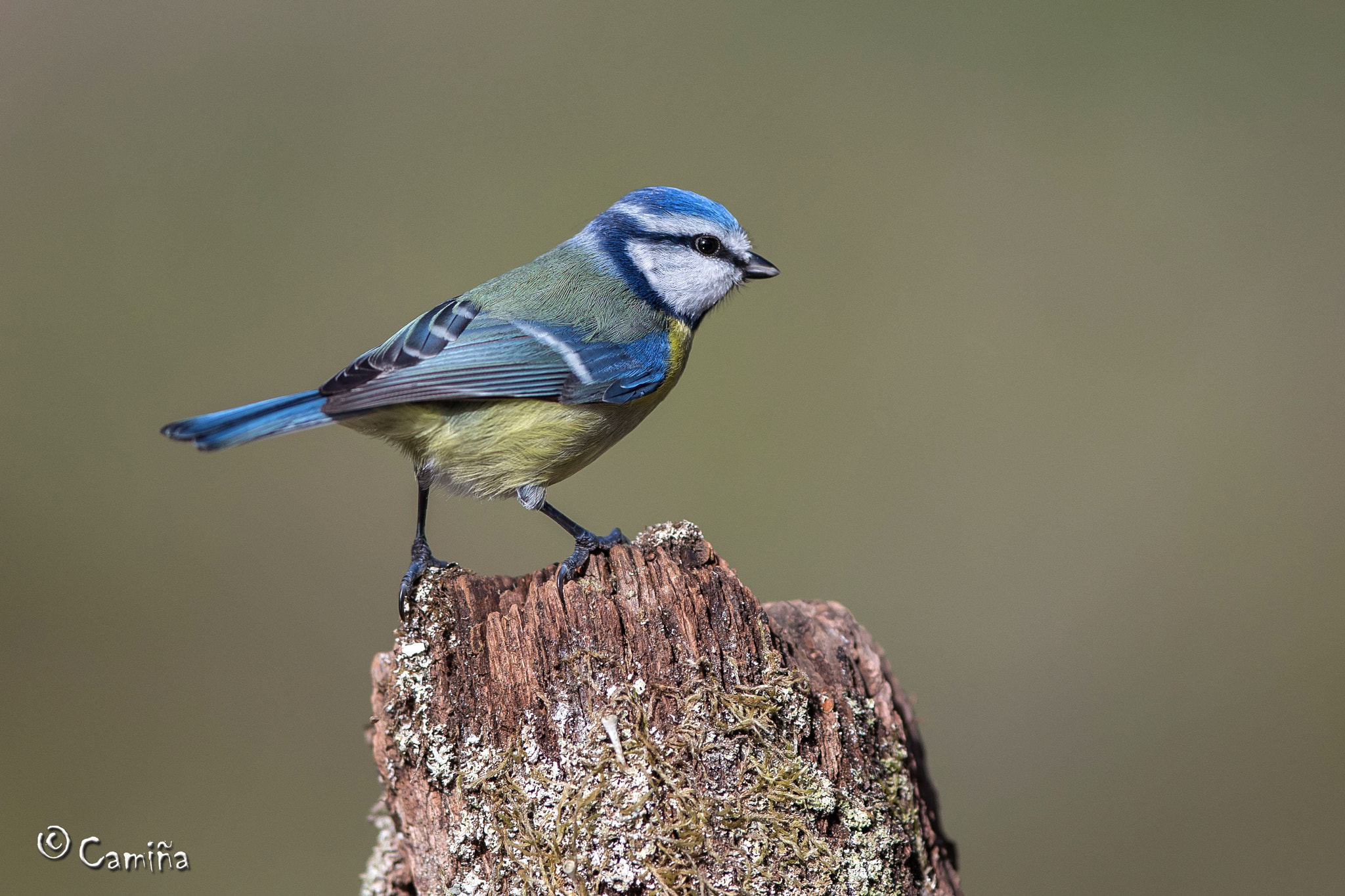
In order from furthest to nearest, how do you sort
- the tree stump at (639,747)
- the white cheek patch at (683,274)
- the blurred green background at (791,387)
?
the blurred green background at (791,387), the white cheek patch at (683,274), the tree stump at (639,747)

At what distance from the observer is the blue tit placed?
2484mm

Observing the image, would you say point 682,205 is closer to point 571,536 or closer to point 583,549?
point 571,536

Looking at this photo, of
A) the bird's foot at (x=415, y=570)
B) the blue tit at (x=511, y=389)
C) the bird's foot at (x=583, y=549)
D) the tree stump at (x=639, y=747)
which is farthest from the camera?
the blue tit at (x=511, y=389)

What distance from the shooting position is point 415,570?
261 centimetres

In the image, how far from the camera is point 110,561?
5.25 m

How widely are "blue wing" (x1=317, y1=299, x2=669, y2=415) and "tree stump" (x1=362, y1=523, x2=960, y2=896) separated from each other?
639 mm

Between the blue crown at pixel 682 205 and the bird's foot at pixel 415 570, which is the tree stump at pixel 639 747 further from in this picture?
the blue crown at pixel 682 205

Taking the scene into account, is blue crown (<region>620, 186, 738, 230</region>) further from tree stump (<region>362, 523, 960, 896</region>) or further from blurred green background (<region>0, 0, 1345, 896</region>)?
blurred green background (<region>0, 0, 1345, 896</region>)

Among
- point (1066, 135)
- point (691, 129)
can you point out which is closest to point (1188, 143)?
point (1066, 135)

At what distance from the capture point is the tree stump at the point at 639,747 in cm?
173

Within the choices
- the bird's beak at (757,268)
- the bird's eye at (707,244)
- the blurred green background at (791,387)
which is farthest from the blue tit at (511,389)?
the blurred green background at (791,387)

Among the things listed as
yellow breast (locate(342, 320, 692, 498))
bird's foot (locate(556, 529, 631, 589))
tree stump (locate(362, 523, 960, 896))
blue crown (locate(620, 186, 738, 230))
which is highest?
blue crown (locate(620, 186, 738, 230))

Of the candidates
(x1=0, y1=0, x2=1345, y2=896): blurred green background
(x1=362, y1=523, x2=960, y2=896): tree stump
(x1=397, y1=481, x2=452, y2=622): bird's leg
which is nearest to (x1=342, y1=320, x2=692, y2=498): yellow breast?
(x1=397, y1=481, x2=452, y2=622): bird's leg

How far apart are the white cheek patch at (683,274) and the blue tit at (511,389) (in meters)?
0.03
